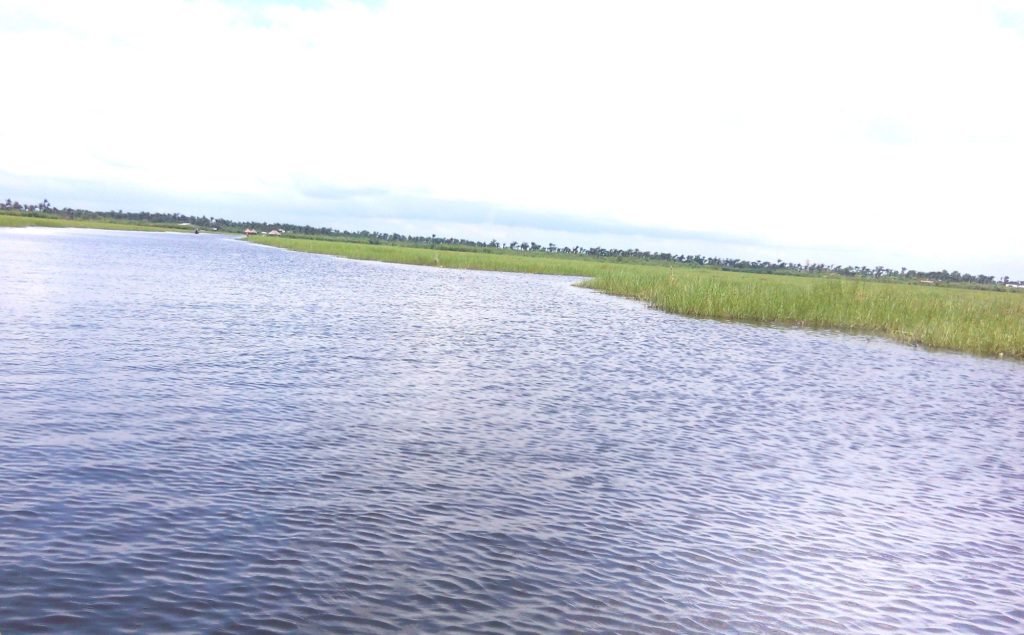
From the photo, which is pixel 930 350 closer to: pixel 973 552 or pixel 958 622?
pixel 973 552

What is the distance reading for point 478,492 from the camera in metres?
10.7

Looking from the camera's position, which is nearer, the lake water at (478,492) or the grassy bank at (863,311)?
the lake water at (478,492)

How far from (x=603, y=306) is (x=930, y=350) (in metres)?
17.8

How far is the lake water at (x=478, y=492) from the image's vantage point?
7.55 meters

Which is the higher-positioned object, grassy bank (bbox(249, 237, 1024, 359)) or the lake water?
grassy bank (bbox(249, 237, 1024, 359))

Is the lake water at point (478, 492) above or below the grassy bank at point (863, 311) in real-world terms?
below

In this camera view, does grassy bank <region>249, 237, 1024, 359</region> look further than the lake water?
Yes

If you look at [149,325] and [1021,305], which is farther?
[1021,305]

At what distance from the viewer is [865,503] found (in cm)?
1162

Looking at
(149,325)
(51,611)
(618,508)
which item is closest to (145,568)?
(51,611)

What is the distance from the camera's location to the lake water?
7551 mm

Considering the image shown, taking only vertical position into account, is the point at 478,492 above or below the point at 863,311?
below

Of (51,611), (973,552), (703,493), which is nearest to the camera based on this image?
(51,611)

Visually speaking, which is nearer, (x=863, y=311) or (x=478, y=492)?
(x=478, y=492)
